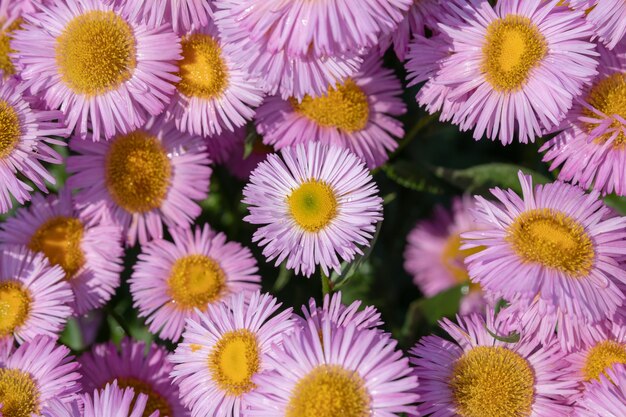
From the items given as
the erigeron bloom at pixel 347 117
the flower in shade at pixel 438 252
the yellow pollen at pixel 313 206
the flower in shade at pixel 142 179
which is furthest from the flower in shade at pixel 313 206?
the flower in shade at pixel 438 252

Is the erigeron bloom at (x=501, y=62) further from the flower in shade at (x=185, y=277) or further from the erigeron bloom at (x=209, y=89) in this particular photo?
the flower in shade at (x=185, y=277)

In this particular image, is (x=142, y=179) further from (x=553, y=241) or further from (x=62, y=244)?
(x=553, y=241)

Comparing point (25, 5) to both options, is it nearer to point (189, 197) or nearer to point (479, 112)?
point (189, 197)

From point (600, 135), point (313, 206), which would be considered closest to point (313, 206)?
point (313, 206)

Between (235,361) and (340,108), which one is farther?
(340,108)

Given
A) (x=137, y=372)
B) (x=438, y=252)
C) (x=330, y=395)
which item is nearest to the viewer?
(x=330, y=395)

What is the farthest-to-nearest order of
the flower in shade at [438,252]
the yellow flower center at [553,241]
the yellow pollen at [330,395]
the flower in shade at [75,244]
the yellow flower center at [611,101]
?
the flower in shade at [438,252], the flower in shade at [75,244], the yellow flower center at [611,101], the yellow flower center at [553,241], the yellow pollen at [330,395]
